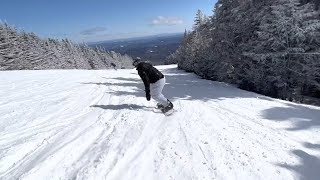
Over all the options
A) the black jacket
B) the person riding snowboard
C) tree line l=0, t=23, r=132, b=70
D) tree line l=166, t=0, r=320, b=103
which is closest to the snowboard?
the person riding snowboard

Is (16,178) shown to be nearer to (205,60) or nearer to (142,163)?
(142,163)

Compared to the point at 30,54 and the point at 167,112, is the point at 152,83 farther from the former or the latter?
the point at 30,54

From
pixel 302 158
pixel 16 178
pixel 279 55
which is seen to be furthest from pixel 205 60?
pixel 16 178

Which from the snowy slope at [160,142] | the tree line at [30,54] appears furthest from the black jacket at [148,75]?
the tree line at [30,54]

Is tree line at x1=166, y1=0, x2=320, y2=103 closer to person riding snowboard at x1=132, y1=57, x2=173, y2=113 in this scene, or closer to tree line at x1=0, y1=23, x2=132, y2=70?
person riding snowboard at x1=132, y1=57, x2=173, y2=113

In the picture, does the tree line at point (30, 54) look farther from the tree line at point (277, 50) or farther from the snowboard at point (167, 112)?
the snowboard at point (167, 112)

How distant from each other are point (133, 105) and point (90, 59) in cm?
9713

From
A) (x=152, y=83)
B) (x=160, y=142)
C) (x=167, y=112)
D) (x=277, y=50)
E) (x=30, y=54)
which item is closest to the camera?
(x=160, y=142)

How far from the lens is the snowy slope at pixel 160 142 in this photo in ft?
17.3

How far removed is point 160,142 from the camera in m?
6.54

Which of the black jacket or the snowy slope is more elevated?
the black jacket

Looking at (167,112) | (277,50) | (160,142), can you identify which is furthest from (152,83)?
(277,50)

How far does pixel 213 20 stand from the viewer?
24000mm

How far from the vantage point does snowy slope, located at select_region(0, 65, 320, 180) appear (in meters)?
5.29
